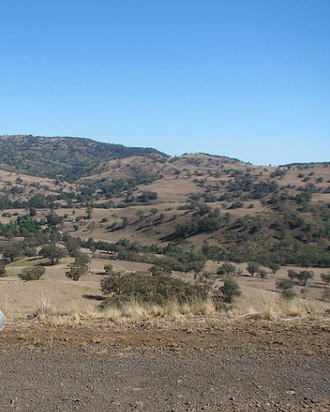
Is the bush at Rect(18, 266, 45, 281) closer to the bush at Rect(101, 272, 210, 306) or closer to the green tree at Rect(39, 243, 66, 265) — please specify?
the bush at Rect(101, 272, 210, 306)

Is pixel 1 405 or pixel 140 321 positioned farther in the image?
pixel 140 321

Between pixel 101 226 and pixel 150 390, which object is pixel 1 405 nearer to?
pixel 150 390

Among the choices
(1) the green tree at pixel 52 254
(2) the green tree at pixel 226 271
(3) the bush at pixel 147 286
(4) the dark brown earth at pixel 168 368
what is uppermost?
(4) the dark brown earth at pixel 168 368

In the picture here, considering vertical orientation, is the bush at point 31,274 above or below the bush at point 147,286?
below

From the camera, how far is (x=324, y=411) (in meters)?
3.90

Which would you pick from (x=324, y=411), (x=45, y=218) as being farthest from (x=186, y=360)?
(x=45, y=218)

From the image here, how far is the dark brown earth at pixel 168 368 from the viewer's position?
13.8 ft

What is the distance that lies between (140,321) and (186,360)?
8.53ft

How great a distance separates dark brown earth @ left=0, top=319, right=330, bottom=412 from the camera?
4191 mm

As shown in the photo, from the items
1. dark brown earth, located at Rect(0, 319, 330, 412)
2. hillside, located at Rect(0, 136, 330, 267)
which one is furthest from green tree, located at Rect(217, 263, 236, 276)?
dark brown earth, located at Rect(0, 319, 330, 412)

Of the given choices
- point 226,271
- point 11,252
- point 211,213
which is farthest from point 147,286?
point 211,213

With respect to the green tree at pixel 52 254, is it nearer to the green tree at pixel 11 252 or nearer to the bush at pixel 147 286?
the green tree at pixel 11 252

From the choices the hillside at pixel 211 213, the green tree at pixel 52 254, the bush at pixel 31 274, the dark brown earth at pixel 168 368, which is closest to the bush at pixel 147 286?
the bush at pixel 31 274

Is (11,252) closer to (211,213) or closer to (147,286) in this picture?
(147,286)
